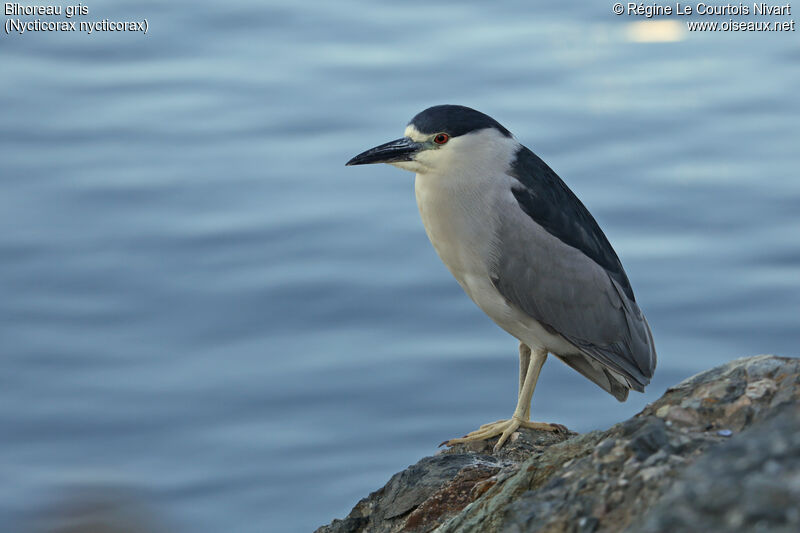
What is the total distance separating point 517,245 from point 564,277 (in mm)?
385

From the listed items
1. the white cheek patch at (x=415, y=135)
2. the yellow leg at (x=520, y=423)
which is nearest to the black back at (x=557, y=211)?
the white cheek patch at (x=415, y=135)

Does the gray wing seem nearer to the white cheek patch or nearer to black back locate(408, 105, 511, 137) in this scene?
black back locate(408, 105, 511, 137)

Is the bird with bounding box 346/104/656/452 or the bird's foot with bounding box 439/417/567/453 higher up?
the bird with bounding box 346/104/656/452

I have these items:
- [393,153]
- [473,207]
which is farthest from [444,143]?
[473,207]

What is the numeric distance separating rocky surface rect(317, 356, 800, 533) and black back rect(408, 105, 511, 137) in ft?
7.05

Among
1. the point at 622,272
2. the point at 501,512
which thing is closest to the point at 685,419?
the point at 501,512

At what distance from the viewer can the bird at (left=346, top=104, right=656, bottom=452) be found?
620 centimetres

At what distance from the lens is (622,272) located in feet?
22.3

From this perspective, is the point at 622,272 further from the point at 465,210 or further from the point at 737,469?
the point at 737,469

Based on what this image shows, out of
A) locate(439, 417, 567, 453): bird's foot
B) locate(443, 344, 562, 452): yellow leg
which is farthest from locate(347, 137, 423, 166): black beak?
Answer: locate(439, 417, 567, 453): bird's foot

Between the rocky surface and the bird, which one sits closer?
the rocky surface

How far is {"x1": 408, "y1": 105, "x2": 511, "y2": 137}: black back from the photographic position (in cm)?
619

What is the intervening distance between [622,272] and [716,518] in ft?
15.8

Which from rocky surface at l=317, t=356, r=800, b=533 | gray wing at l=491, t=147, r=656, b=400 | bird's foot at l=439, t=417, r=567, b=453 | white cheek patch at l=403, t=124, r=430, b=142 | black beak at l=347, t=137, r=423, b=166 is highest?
white cheek patch at l=403, t=124, r=430, b=142
